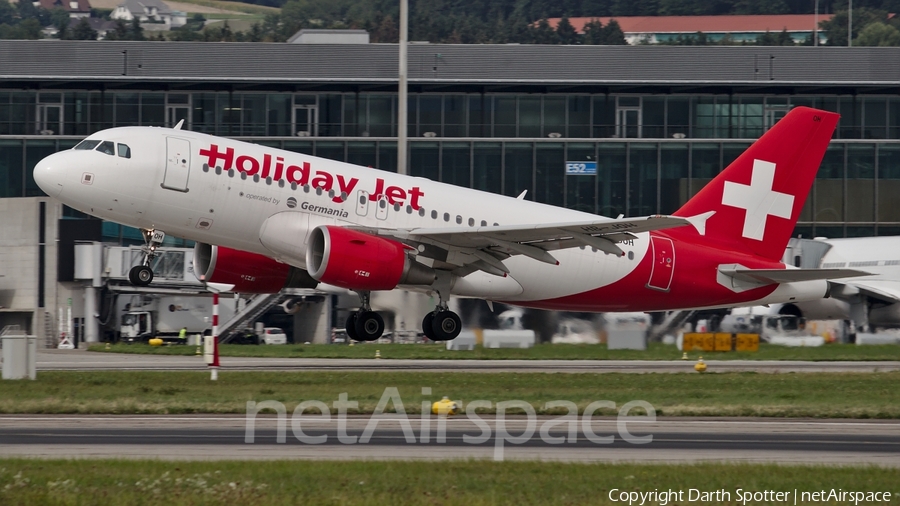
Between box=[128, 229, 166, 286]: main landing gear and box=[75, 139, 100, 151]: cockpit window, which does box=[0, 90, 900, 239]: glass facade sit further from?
box=[75, 139, 100, 151]: cockpit window

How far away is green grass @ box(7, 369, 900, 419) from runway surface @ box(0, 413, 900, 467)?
3.93 feet

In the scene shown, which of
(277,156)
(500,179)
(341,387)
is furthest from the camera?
(500,179)

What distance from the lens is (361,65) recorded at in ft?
208

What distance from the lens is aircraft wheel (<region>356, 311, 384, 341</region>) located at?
102 ft

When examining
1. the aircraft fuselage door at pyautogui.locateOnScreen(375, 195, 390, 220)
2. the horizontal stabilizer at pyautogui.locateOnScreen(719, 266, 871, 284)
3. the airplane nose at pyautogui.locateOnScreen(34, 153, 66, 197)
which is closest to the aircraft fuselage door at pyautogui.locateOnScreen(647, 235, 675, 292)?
the horizontal stabilizer at pyautogui.locateOnScreen(719, 266, 871, 284)

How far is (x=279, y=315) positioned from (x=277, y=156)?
2554 centimetres

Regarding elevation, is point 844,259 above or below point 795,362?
above

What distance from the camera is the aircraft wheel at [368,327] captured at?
31.0 m

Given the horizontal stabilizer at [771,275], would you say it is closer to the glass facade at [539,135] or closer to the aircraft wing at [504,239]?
the aircraft wing at [504,239]

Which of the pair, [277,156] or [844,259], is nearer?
[277,156]

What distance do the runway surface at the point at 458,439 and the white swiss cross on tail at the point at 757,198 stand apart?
12708 millimetres

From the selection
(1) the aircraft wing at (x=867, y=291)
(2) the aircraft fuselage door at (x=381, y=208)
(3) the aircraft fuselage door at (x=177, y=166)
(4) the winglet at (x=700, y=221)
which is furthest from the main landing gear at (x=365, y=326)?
(1) the aircraft wing at (x=867, y=291)

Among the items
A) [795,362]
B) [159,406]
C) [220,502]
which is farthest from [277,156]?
[795,362]

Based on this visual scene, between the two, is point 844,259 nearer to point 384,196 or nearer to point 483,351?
point 483,351
